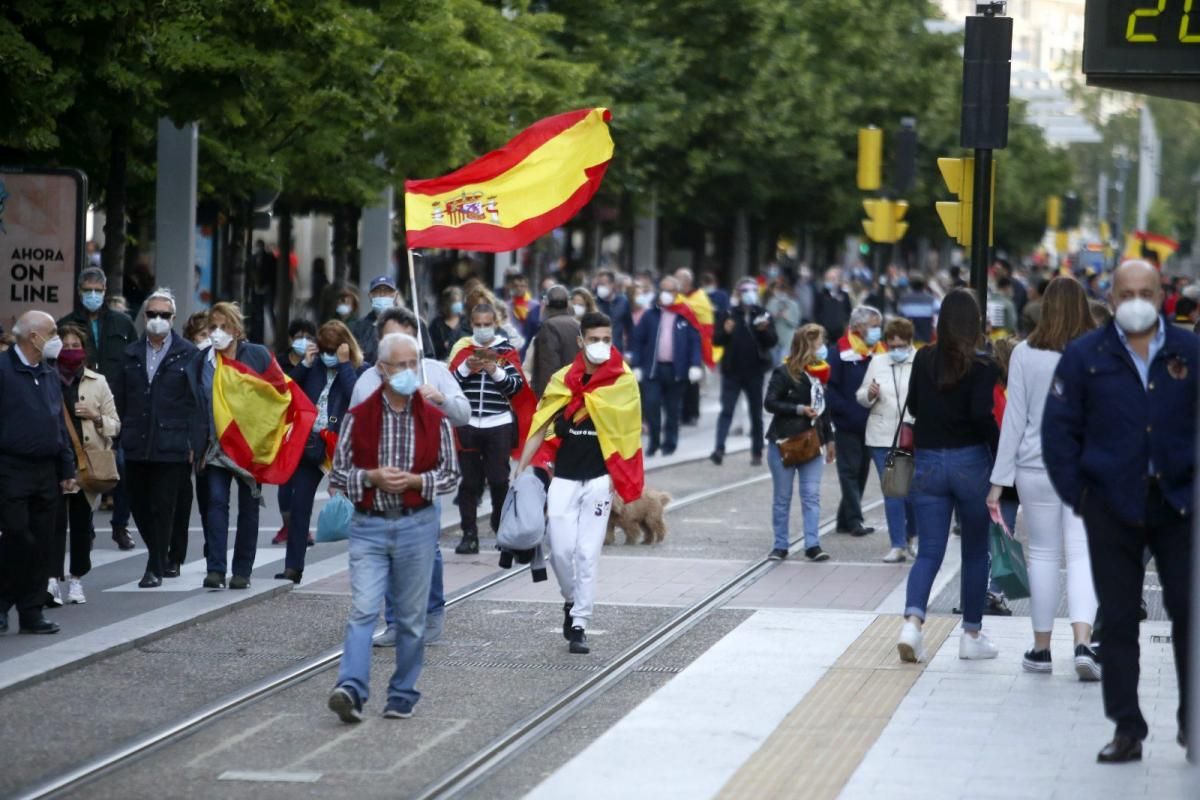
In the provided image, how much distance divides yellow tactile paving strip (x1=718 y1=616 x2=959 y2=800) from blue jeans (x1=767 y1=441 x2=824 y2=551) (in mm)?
3443

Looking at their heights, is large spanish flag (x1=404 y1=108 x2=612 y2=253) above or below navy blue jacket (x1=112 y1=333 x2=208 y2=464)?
above

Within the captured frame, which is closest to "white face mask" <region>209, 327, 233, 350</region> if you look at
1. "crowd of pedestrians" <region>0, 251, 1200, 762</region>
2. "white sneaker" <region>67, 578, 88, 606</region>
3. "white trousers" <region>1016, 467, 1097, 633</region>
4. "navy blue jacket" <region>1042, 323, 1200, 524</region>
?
"crowd of pedestrians" <region>0, 251, 1200, 762</region>

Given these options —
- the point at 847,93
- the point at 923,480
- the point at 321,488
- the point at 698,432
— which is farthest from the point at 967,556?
the point at 847,93

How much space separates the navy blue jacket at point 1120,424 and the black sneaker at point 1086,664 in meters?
1.97

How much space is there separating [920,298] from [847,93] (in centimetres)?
2328

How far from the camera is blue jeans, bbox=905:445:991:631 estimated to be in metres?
10.7

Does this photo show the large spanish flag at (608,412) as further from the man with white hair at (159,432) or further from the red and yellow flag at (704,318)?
the red and yellow flag at (704,318)

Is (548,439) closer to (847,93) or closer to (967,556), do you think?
(967,556)

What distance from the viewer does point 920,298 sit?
2934 centimetres

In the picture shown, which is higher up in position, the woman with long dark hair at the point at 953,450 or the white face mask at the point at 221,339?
the white face mask at the point at 221,339

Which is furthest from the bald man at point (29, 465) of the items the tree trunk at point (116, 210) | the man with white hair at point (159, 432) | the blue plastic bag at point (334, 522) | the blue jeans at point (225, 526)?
the tree trunk at point (116, 210)

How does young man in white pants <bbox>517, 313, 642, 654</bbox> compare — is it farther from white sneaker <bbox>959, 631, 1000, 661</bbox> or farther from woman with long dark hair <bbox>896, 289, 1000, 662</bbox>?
white sneaker <bbox>959, 631, 1000, 661</bbox>

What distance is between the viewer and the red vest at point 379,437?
955 cm

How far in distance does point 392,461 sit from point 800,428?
6.55 metres
